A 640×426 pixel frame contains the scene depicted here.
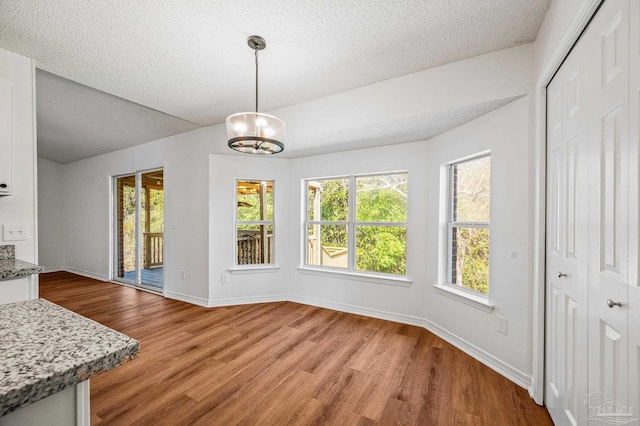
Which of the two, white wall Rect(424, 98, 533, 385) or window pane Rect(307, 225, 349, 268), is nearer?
white wall Rect(424, 98, 533, 385)

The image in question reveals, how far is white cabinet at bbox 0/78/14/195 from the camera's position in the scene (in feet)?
6.42

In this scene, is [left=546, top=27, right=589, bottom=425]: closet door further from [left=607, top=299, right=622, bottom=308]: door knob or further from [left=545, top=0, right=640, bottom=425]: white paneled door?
[left=607, top=299, right=622, bottom=308]: door knob

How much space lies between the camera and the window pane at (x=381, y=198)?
3.38 metres

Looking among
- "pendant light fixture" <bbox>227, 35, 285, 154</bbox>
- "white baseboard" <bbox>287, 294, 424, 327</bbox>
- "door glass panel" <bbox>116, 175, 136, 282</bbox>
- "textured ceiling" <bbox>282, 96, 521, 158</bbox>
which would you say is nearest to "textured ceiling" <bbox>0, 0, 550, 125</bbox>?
"pendant light fixture" <bbox>227, 35, 285, 154</bbox>

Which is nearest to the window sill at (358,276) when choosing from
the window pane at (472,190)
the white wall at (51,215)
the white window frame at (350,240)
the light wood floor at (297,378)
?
the white window frame at (350,240)

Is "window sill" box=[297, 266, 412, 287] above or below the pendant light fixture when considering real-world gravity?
below

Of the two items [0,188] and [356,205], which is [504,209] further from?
[0,188]

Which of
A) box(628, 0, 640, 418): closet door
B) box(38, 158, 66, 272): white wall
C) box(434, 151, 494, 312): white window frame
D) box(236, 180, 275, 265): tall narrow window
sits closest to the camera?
box(628, 0, 640, 418): closet door

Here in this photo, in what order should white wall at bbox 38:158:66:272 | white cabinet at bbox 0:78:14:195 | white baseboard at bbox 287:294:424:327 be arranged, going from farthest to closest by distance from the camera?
white wall at bbox 38:158:66:272 → white baseboard at bbox 287:294:424:327 → white cabinet at bbox 0:78:14:195

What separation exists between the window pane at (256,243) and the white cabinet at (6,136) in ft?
7.74

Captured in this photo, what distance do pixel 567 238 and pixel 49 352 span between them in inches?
86.3

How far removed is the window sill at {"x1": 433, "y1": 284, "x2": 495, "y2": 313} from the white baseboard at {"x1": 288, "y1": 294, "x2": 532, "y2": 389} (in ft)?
1.23

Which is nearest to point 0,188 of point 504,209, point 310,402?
point 310,402

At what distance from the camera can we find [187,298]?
3.97 m
